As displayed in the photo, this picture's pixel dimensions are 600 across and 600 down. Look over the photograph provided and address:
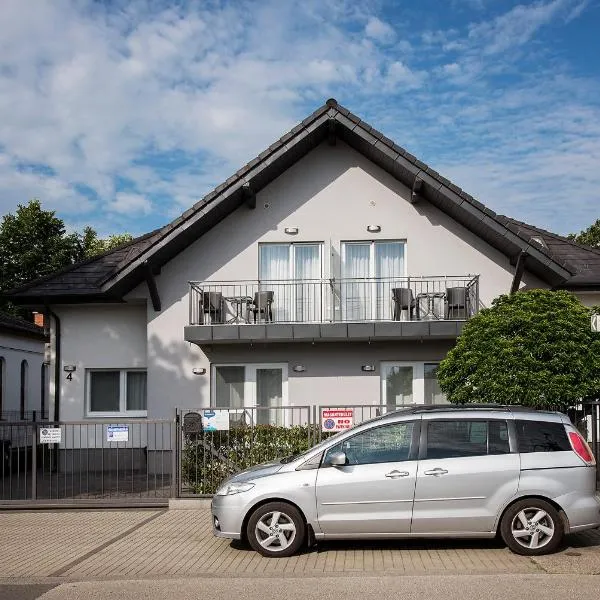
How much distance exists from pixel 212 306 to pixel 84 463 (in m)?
4.59

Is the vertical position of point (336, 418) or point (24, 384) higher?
point (24, 384)

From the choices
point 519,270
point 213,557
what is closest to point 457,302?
point 519,270

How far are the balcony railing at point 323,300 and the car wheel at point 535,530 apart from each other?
328 inches

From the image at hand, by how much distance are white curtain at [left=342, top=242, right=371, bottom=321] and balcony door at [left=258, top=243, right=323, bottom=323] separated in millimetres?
545

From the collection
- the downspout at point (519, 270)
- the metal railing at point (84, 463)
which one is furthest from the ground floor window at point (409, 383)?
the metal railing at point (84, 463)

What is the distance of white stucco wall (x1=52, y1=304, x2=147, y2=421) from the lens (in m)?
18.9

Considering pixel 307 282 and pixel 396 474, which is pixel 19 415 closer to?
pixel 307 282

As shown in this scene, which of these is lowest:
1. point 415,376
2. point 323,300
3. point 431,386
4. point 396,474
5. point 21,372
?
point 396,474

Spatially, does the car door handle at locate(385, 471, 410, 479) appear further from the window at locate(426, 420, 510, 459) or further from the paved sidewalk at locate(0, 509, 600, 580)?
the paved sidewalk at locate(0, 509, 600, 580)

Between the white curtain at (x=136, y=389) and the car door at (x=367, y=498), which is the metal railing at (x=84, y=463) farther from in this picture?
the car door at (x=367, y=498)

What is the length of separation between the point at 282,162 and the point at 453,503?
33.5 ft

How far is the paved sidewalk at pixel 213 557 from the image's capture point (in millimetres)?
8703

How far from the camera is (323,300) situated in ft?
58.1

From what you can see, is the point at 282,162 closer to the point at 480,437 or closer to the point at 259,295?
the point at 259,295
